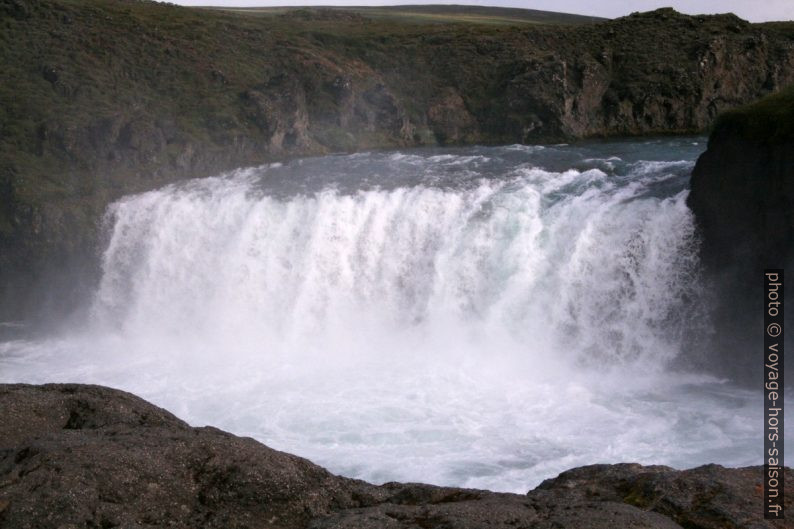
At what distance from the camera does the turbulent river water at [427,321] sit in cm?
1360

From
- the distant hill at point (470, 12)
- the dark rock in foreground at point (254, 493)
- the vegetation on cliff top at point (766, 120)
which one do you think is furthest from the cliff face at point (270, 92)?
the distant hill at point (470, 12)

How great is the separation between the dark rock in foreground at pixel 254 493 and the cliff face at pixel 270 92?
19.7 meters

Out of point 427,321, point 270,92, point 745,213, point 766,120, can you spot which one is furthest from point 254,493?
point 270,92

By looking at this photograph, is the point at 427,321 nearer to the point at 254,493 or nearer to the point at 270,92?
the point at 254,493

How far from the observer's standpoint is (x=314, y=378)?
1741 centimetres

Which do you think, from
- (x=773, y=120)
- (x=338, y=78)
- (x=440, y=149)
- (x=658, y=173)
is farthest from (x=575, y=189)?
(x=338, y=78)

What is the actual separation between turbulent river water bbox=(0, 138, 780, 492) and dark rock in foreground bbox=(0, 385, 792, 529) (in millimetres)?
5580

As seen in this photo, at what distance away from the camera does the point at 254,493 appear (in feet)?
18.9

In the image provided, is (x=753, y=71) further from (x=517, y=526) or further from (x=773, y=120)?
(x=517, y=526)

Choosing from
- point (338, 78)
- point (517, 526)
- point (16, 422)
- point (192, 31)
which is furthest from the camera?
point (192, 31)

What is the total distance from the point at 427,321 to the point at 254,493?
45.7ft

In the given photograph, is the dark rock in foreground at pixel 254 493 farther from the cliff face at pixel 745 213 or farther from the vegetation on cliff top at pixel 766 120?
the vegetation on cliff top at pixel 766 120

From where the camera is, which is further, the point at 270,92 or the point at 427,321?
the point at 270,92

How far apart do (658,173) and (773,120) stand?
Result: 492 centimetres
